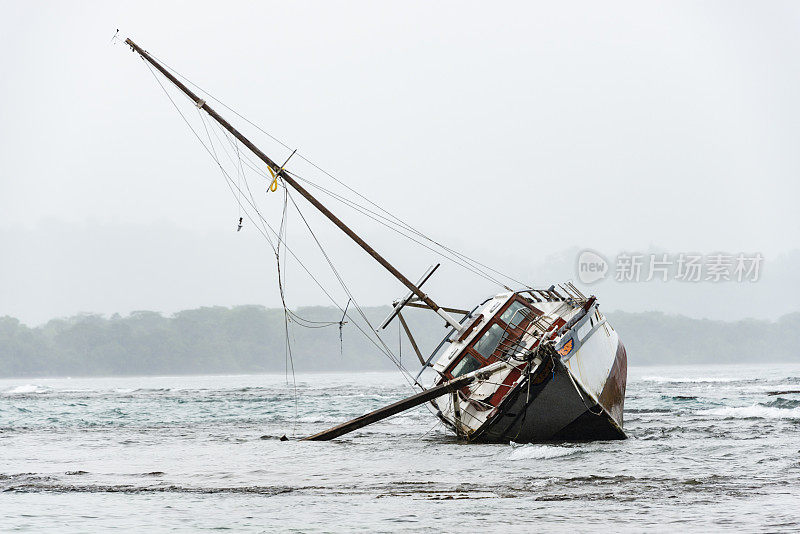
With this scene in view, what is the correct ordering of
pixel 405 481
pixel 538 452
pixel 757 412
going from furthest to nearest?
pixel 757 412
pixel 538 452
pixel 405 481

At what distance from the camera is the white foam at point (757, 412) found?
36.1m

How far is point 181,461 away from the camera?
83.0 ft

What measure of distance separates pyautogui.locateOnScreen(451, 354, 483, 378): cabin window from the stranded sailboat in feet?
0.10

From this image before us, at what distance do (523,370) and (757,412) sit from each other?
1903 centimetres

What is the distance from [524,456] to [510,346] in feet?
14.1

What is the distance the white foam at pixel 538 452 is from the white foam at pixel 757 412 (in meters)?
15.5

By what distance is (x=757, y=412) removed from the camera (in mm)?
38500

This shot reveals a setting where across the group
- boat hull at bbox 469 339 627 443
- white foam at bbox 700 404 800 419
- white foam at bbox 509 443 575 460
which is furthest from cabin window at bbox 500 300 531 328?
white foam at bbox 700 404 800 419

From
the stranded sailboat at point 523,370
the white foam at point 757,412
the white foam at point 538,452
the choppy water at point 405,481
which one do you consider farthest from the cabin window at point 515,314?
the white foam at point 757,412

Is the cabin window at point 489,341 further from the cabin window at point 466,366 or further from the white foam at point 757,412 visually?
the white foam at point 757,412

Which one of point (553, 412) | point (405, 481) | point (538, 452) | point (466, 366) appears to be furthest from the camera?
point (466, 366)

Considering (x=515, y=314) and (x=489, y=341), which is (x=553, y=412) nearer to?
(x=489, y=341)

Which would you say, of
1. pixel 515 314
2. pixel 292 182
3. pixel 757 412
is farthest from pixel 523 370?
pixel 757 412

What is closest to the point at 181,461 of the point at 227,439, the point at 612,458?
the point at 227,439
